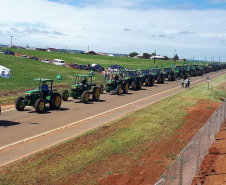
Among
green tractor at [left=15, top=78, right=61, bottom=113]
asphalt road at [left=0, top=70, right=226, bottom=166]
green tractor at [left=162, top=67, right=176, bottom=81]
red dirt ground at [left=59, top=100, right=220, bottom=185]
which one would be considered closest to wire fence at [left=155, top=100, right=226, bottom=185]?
red dirt ground at [left=59, top=100, right=220, bottom=185]

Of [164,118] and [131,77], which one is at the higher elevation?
[131,77]

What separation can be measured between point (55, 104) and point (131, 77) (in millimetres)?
14828

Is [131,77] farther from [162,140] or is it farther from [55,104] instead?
[162,140]

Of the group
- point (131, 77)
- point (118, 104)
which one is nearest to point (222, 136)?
point (118, 104)

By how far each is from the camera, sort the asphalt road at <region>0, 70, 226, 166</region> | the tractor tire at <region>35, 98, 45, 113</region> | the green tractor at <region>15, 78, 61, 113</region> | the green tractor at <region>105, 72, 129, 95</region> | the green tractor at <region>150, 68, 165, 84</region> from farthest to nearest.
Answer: the green tractor at <region>150, 68, 165, 84</region>
the green tractor at <region>105, 72, 129, 95</region>
the green tractor at <region>15, 78, 61, 113</region>
the tractor tire at <region>35, 98, 45, 113</region>
the asphalt road at <region>0, 70, 226, 166</region>

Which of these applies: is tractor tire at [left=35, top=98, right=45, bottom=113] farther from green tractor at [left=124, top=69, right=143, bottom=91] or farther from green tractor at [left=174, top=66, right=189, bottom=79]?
green tractor at [left=174, top=66, right=189, bottom=79]

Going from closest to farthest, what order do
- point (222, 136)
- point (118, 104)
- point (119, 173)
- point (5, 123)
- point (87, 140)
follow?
point (119, 173) < point (87, 140) < point (222, 136) < point (5, 123) < point (118, 104)

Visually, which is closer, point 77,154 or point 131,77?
point 77,154

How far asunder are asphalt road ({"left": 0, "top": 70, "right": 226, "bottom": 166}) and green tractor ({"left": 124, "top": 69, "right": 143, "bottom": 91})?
8290mm

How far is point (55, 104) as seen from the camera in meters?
20.0

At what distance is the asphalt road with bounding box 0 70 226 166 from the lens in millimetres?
12711

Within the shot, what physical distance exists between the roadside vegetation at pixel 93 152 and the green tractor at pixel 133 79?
49.0ft

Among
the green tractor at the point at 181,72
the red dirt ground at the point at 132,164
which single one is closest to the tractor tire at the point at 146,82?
the green tractor at the point at 181,72

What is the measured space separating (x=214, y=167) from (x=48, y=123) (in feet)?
32.1
